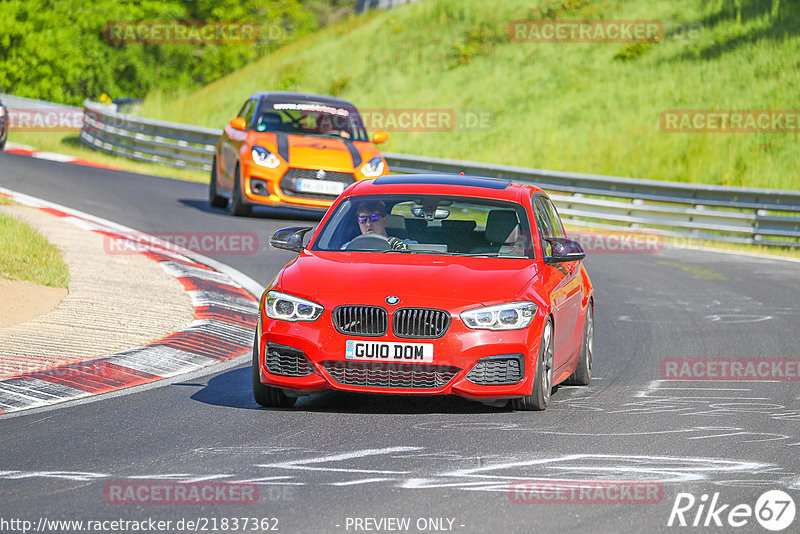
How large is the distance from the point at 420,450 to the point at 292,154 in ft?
40.8

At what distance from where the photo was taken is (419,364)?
778cm

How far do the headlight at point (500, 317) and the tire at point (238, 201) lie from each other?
462 inches

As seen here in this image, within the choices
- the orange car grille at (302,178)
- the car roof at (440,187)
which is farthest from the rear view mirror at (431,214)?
the orange car grille at (302,178)

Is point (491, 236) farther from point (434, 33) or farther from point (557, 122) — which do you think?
point (434, 33)

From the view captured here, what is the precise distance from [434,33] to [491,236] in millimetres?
45302

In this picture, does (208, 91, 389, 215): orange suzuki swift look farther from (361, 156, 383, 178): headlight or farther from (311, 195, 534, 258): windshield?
(311, 195, 534, 258): windshield

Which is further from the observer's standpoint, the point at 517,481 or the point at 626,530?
A: the point at 517,481

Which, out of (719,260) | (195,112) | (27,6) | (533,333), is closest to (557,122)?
(195,112)

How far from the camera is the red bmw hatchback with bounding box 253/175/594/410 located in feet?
25.6

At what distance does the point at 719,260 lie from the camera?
2019 cm

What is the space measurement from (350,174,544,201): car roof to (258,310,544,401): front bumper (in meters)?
1.61

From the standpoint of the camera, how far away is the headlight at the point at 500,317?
7859mm

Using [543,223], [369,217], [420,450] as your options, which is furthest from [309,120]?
[420,450]

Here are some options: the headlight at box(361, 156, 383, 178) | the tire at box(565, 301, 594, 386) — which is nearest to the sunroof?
the tire at box(565, 301, 594, 386)
